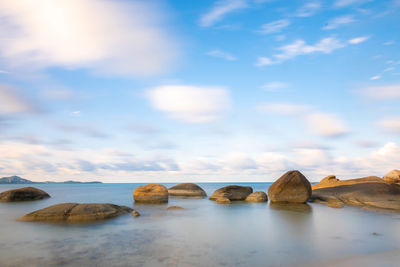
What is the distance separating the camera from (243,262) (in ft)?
23.0

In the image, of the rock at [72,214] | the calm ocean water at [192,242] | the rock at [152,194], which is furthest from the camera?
the rock at [152,194]

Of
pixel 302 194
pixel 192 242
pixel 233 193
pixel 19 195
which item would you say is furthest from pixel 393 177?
pixel 19 195

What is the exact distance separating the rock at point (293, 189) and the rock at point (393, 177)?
7.87m

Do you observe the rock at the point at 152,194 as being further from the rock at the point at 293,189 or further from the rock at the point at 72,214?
the rock at the point at 72,214

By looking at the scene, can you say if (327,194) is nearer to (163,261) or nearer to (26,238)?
(163,261)

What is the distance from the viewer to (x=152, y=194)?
80.0 ft

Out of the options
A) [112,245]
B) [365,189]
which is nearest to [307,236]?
[112,245]

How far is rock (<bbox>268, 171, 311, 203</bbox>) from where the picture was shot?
2244 centimetres

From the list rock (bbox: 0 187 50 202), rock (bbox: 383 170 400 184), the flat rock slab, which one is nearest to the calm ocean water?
the flat rock slab

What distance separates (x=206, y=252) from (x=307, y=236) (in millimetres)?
4475

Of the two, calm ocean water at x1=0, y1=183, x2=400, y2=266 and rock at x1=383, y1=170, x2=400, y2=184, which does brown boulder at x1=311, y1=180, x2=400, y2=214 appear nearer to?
rock at x1=383, y1=170, x2=400, y2=184

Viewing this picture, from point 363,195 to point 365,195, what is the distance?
0.15 m

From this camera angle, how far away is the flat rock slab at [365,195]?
65.0 ft

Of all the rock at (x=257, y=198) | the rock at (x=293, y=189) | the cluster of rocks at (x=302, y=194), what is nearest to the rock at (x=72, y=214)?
the cluster of rocks at (x=302, y=194)
